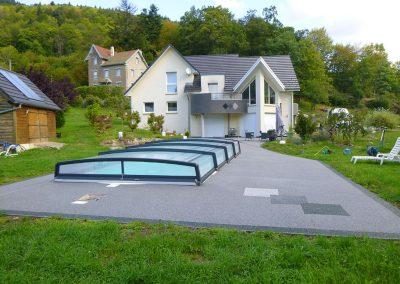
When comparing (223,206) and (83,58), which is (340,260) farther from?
(83,58)

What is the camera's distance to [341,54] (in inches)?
2982

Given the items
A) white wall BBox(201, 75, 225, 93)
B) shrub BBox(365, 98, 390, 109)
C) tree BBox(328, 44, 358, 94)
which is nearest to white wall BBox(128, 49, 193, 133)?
white wall BBox(201, 75, 225, 93)

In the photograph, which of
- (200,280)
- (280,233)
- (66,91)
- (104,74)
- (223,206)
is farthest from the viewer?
(104,74)

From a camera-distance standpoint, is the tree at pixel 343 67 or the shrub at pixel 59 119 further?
the tree at pixel 343 67

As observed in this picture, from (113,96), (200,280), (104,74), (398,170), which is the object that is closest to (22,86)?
(398,170)

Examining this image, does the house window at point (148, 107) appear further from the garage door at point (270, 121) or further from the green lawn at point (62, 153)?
the garage door at point (270, 121)

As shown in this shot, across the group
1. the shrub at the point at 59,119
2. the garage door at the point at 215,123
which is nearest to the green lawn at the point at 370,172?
the garage door at the point at 215,123

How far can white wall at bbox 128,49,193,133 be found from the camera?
37.0 meters

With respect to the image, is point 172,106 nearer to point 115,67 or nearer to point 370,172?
point 370,172

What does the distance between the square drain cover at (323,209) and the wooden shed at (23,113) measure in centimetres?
1742

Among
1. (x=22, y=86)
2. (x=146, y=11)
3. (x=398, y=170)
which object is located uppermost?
(x=146, y=11)

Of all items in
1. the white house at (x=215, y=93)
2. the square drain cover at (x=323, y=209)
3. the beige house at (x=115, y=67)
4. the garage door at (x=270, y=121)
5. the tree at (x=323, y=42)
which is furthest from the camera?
the tree at (x=323, y=42)

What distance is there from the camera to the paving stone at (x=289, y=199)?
7598 millimetres

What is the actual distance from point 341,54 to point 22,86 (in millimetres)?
66485
